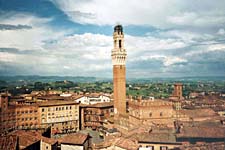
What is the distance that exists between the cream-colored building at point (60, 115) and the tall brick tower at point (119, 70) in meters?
2.03

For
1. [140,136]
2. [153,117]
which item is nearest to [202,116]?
[153,117]

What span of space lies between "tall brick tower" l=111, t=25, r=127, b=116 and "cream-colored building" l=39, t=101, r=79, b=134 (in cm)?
203

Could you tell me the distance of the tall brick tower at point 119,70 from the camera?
12672mm

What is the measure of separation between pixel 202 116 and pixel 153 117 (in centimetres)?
197

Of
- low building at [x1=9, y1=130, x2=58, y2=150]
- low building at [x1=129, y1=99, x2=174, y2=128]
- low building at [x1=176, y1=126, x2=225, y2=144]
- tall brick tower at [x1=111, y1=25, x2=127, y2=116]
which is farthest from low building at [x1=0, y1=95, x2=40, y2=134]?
low building at [x1=176, y1=126, x2=225, y2=144]

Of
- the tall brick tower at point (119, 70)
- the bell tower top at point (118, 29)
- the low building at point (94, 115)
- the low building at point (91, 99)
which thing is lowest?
the low building at point (94, 115)

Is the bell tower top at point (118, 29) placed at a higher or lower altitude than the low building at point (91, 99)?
higher

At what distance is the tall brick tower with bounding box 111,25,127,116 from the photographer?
12672 millimetres

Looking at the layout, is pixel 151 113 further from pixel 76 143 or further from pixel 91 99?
pixel 91 99

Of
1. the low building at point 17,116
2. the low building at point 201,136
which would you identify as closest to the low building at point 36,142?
the low building at point 201,136

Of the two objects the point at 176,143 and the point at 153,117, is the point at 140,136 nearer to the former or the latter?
the point at 176,143

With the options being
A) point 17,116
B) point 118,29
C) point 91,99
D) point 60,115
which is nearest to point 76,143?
point 17,116

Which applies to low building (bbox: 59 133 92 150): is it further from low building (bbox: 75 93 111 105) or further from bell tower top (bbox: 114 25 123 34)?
low building (bbox: 75 93 111 105)

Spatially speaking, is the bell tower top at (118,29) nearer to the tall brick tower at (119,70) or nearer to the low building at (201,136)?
the tall brick tower at (119,70)
